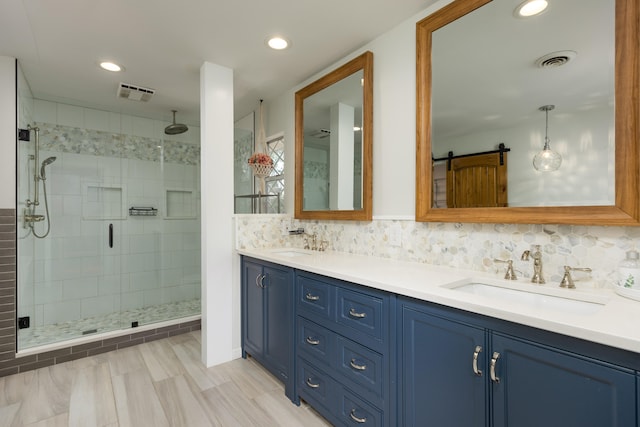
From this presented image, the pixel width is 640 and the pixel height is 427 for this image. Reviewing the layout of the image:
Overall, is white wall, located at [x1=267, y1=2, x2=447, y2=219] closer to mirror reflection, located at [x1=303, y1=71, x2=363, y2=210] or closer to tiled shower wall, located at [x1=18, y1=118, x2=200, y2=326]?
mirror reflection, located at [x1=303, y1=71, x2=363, y2=210]

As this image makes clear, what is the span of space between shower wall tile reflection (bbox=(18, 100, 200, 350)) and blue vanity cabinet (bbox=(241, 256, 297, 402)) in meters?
1.43

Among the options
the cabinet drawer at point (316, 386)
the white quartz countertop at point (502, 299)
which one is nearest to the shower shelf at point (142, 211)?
the white quartz countertop at point (502, 299)

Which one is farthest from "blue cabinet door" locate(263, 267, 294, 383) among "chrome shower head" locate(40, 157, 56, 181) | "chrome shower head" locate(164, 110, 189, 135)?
"chrome shower head" locate(40, 157, 56, 181)

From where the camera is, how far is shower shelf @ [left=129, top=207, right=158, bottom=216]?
11.7ft

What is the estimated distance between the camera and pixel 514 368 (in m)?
0.97

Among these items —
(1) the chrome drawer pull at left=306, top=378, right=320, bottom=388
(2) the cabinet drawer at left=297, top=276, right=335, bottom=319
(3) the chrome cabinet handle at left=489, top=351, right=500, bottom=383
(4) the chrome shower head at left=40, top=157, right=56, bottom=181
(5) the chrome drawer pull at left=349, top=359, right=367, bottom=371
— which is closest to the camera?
(3) the chrome cabinet handle at left=489, top=351, right=500, bottom=383

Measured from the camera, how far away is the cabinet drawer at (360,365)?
1.40 metres

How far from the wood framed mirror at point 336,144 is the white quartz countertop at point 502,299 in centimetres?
54

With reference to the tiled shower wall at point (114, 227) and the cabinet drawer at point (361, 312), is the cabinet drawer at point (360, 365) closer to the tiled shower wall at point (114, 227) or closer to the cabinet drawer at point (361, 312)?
the cabinet drawer at point (361, 312)

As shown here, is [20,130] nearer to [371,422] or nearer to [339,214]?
[339,214]

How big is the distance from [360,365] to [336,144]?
1.61 metres

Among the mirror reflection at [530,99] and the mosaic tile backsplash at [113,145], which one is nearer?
the mirror reflection at [530,99]

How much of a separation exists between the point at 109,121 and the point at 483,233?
3908mm

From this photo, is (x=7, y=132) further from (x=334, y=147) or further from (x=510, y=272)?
(x=510, y=272)
